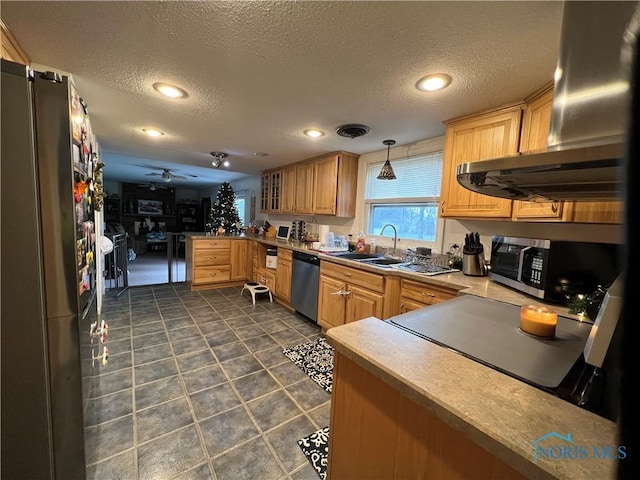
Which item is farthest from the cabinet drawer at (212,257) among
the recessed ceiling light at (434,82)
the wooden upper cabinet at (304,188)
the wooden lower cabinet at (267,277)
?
the recessed ceiling light at (434,82)

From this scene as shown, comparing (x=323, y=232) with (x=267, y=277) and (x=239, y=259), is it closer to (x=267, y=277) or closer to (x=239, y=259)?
(x=267, y=277)

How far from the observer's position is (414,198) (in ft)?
9.46

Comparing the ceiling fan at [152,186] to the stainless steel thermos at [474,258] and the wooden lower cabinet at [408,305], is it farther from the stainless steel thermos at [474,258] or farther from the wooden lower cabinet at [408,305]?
the stainless steel thermos at [474,258]

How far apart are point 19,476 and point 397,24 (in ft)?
7.80

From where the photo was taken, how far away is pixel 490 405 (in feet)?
1.89

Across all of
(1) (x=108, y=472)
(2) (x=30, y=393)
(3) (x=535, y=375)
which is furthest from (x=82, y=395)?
(3) (x=535, y=375)

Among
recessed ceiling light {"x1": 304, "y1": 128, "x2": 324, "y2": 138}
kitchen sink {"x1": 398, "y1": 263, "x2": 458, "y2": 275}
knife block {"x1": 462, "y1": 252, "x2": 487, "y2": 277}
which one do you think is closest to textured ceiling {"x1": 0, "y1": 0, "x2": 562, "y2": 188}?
recessed ceiling light {"x1": 304, "y1": 128, "x2": 324, "y2": 138}

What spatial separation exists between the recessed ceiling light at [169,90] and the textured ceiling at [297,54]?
0.05m

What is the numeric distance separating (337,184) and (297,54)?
2.02 metres

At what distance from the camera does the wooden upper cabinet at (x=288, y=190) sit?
4180 millimetres

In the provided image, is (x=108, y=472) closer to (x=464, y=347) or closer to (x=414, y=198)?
(x=464, y=347)

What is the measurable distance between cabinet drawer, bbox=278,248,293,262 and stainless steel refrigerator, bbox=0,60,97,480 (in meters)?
2.60

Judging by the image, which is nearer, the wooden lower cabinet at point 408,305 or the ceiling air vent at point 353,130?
the wooden lower cabinet at point 408,305

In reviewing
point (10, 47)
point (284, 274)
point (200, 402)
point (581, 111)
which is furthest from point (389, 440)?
point (284, 274)
